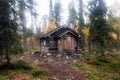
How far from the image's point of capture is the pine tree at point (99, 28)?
3456cm

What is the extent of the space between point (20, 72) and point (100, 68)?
11.6 meters

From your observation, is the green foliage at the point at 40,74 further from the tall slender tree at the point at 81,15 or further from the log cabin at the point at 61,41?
the tall slender tree at the point at 81,15

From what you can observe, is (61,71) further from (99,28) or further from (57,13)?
(57,13)

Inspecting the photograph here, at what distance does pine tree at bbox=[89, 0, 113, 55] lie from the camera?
34.6 meters

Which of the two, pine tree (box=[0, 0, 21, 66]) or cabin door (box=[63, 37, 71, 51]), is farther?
cabin door (box=[63, 37, 71, 51])

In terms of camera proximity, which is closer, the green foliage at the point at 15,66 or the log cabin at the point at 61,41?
the green foliage at the point at 15,66

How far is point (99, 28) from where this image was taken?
3512 centimetres

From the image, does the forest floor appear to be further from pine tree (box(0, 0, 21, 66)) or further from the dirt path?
pine tree (box(0, 0, 21, 66))

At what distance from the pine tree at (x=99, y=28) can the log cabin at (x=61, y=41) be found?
262 inches

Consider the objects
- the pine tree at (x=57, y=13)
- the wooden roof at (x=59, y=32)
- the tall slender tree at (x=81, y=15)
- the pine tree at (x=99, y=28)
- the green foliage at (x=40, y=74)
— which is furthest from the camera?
the pine tree at (x=57, y=13)

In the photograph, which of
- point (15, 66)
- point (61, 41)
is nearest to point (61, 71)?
point (15, 66)

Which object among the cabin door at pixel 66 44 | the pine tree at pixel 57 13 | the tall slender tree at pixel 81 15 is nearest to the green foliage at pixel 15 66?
the cabin door at pixel 66 44

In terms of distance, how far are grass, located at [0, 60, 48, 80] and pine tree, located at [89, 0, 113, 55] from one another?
14.2m

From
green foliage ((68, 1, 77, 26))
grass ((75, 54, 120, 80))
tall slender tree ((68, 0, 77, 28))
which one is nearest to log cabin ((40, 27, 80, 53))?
grass ((75, 54, 120, 80))
